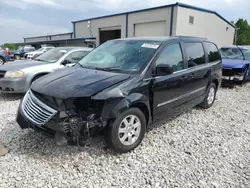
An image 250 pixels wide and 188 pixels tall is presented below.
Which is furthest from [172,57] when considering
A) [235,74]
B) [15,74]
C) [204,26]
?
[204,26]

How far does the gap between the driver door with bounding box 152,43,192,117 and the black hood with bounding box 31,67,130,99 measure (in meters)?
0.66

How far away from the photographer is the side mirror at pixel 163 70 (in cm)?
313

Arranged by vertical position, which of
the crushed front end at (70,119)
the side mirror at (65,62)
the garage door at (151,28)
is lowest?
the crushed front end at (70,119)

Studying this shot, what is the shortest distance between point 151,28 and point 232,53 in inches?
467

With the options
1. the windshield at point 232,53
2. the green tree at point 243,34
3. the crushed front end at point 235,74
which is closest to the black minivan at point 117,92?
the crushed front end at point 235,74

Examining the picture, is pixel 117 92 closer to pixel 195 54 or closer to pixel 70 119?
pixel 70 119

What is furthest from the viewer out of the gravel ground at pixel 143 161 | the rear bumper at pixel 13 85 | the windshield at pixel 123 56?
the rear bumper at pixel 13 85

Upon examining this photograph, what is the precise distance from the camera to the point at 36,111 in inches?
113

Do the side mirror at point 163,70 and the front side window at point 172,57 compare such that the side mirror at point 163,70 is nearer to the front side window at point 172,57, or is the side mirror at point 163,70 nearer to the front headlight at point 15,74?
the front side window at point 172,57

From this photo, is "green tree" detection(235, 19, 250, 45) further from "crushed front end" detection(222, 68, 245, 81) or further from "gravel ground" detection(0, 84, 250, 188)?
"gravel ground" detection(0, 84, 250, 188)

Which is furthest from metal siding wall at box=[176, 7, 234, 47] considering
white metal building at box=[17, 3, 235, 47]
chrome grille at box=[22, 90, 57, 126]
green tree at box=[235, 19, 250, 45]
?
green tree at box=[235, 19, 250, 45]

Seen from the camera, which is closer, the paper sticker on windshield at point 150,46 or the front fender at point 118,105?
the front fender at point 118,105

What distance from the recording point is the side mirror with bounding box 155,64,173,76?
313 centimetres

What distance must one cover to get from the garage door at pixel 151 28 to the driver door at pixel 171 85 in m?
16.4
